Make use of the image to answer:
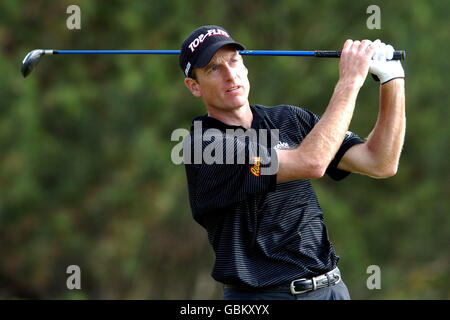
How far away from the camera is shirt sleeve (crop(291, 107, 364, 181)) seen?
10.2 ft

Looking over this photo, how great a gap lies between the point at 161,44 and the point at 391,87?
5.47 metres

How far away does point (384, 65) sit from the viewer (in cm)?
296

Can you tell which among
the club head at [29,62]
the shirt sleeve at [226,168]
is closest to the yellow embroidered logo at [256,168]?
the shirt sleeve at [226,168]

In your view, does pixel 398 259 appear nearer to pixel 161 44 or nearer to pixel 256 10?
pixel 256 10

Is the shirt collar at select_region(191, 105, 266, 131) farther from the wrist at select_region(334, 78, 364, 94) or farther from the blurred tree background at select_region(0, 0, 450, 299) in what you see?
the blurred tree background at select_region(0, 0, 450, 299)

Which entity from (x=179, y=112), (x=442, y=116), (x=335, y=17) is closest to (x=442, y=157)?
(x=442, y=116)

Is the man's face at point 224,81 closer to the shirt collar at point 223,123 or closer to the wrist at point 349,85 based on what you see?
the shirt collar at point 223,123

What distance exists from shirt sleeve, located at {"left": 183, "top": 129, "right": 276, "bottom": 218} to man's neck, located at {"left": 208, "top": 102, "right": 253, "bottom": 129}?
0.12 m

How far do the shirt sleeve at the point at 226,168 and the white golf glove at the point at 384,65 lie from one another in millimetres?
526

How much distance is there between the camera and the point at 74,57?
335 inches

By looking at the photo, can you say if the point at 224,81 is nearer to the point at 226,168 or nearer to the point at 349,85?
the point at 226,168

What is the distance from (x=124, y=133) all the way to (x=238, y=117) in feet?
17.0

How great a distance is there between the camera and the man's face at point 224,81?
3045 millimetres

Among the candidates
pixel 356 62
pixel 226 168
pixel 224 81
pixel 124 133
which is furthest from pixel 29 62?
pixel 124 133
